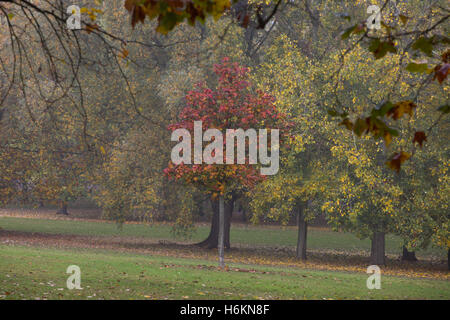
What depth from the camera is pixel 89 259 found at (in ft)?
51.1

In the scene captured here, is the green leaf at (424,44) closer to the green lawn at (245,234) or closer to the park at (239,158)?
the park at (239,158)

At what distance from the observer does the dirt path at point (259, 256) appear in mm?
20467

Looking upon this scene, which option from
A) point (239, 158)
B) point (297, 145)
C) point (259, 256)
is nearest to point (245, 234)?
point (259, 256)

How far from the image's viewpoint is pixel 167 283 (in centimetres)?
1137

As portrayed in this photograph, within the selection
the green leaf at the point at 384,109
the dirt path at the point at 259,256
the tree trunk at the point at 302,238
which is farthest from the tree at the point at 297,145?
the green leaf at the point at 384,109

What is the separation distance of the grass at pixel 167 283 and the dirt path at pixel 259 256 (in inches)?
216

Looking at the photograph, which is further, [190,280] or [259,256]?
[259,256]

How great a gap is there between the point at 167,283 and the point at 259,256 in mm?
12516

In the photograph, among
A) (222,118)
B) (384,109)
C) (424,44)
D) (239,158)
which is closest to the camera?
(384,109)

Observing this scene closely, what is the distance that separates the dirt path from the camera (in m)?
20.5

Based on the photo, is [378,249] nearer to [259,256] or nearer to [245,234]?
[259,256]

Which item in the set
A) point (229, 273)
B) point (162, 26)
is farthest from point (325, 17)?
point (162, 26)
